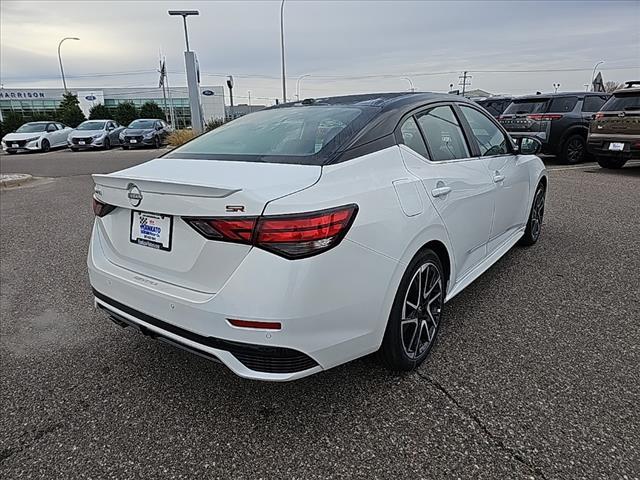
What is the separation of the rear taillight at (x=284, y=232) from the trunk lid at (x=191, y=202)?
3 centimetres

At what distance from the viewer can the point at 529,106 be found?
1173 centimetres

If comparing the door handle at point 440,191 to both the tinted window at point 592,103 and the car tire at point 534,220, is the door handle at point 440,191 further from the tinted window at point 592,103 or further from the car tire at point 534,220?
the tinted window at point 592,103

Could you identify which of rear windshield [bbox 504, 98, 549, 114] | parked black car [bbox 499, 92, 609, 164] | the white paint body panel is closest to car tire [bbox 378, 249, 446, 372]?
the white paint body panel

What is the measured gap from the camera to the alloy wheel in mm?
2469

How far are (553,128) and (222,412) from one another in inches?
461

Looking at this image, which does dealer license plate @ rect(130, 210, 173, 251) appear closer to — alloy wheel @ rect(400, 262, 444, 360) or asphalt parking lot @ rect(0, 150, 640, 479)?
asphalt parking lot @ rect(0, 150, 640, 479)

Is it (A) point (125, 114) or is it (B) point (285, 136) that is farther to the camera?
(A) point (125, 114)

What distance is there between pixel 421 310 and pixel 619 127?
9.02 meters

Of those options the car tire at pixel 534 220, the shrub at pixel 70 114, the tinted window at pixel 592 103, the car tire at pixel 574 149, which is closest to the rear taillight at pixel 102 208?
the car tire at pixel 534 220

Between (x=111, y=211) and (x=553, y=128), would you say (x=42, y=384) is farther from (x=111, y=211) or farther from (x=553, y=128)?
(x=553, y=128)

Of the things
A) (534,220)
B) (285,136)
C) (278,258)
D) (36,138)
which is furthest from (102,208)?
(36,138)

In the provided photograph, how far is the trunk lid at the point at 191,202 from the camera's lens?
1884 millimetres

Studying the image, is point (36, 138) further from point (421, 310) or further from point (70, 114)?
point (421, 310)

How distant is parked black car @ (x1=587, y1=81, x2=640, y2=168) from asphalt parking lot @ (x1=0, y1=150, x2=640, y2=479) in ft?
22.6
